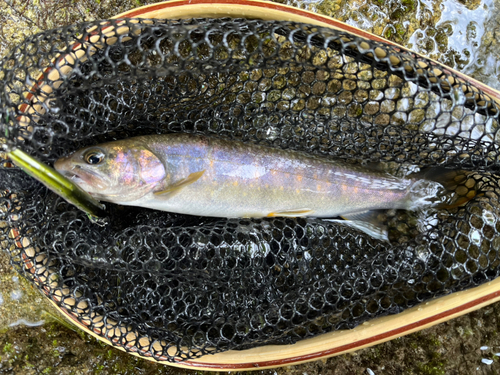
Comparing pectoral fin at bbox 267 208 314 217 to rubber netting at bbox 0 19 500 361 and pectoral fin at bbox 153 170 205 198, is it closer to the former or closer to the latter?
rubber netting at bbox 0 19 500 361

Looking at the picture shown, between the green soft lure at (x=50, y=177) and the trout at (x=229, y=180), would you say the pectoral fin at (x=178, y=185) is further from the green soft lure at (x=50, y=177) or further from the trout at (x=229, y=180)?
the green soft lure at (x=50, y=177)

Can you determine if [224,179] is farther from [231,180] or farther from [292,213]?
[292,213]

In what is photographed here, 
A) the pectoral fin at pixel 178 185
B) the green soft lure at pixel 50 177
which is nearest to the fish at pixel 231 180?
the pectoral fin at pixel 178 185

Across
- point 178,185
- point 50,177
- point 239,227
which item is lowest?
point 239,227

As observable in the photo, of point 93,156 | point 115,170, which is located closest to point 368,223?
point 115,170

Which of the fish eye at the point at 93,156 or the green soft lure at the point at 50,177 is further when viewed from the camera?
the fish eye at the point at 93,156

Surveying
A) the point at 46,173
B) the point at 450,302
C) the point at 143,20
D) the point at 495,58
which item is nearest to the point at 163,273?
the point at 46,173
